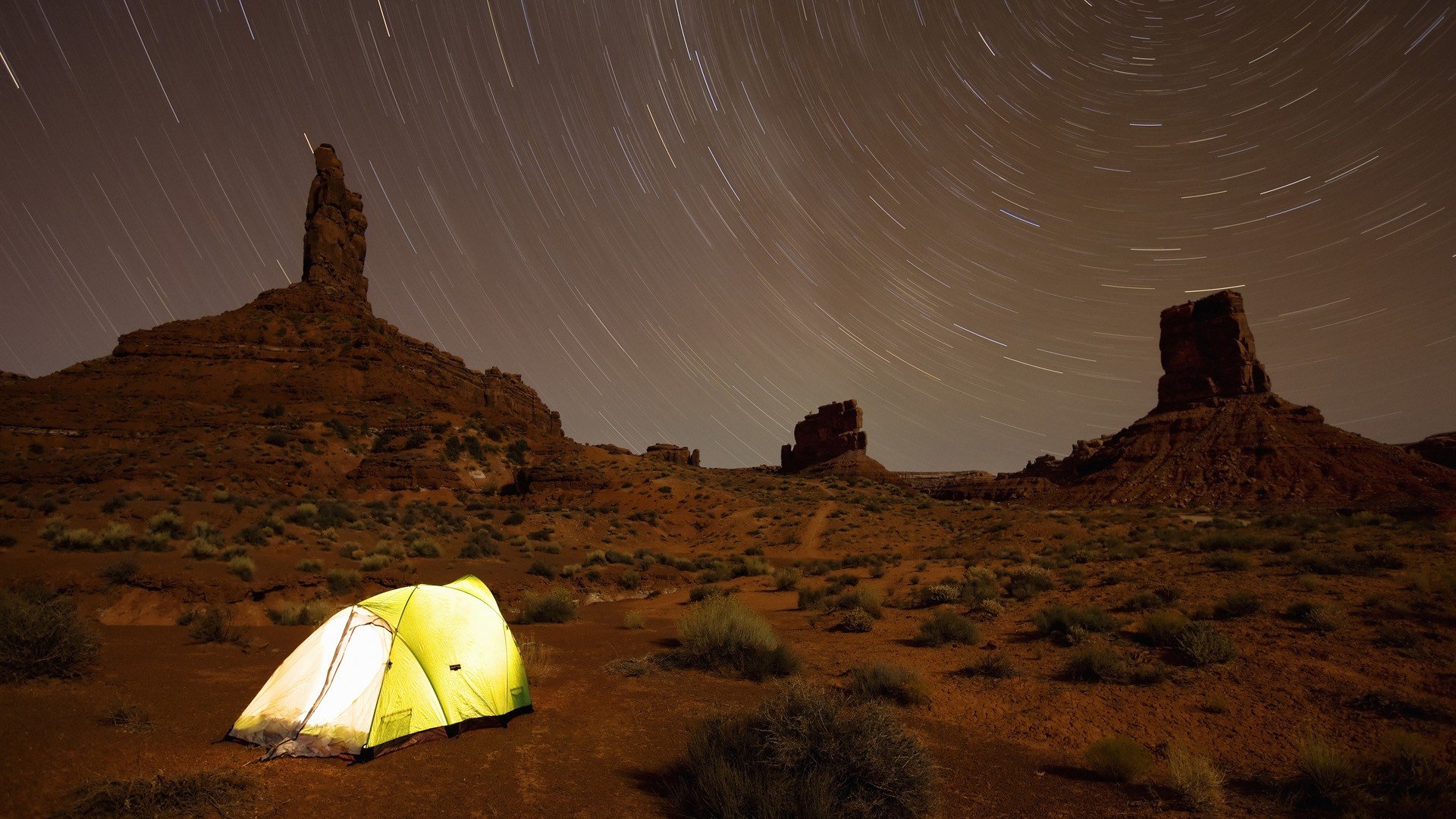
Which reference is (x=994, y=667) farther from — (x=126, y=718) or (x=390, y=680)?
(x=126, y=718)

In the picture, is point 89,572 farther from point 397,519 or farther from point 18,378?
point 18,378

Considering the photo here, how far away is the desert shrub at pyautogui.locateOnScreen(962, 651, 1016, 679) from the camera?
9.82 metres

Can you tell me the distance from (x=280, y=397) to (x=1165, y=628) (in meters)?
68.6

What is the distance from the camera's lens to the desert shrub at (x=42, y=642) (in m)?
7.54

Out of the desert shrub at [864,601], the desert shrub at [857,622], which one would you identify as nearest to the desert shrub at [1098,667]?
the desert shrub at [857,622]

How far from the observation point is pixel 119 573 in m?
13.9

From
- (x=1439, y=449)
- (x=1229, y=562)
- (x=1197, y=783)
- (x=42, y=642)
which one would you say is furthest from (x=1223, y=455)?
(x=42, y=642)

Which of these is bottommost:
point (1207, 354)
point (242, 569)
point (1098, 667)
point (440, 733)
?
point (440, 733)

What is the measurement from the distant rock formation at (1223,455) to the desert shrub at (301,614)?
58846mm

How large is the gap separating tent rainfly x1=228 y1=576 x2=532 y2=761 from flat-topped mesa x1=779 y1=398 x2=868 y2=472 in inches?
3906

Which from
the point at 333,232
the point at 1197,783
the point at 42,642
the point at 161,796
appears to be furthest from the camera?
the point at 333,232

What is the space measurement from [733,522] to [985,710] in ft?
112

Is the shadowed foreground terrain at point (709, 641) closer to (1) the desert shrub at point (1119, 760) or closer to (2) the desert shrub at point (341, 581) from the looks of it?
(1) the desert shrub at point (1119, 760)

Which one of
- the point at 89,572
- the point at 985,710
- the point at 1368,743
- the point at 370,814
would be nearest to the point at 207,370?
the point at 89,572
